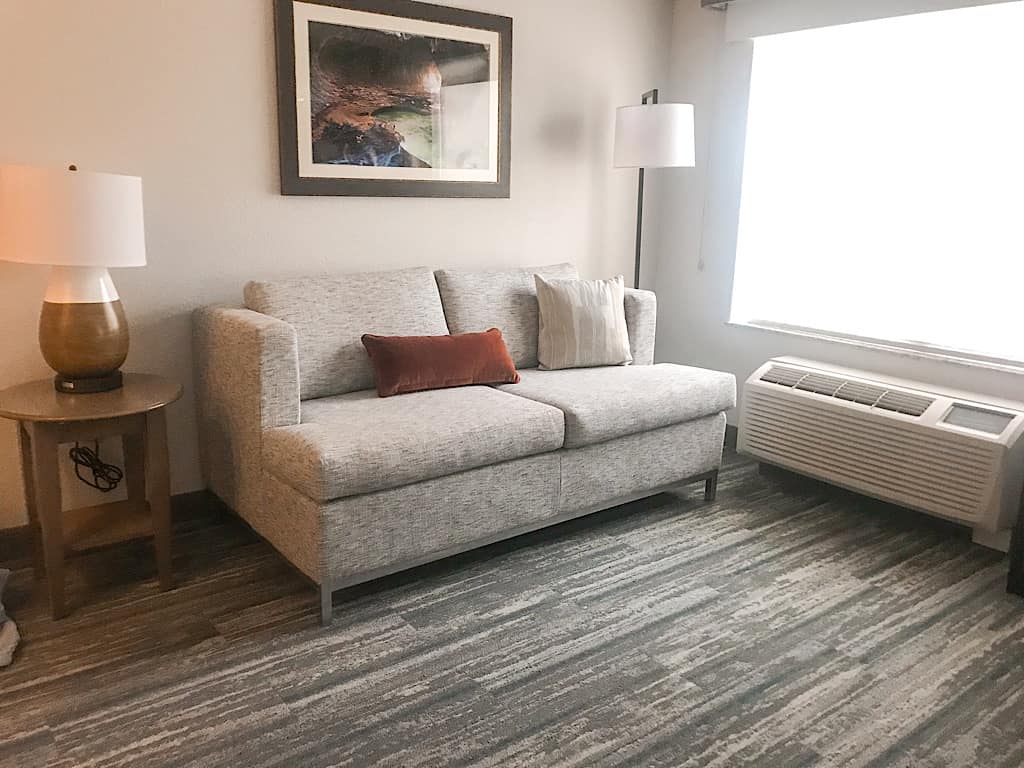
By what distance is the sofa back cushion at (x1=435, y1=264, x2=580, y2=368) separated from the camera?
3.34 meters

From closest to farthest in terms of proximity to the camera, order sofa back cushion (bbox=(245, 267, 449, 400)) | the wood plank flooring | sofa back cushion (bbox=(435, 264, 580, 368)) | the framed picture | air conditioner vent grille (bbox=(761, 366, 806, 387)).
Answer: the wood plank flooring
sofa back cushion (bbox=(245, 267, 449, 400))
the framed picture
sofa back cushion (bbox=(435, 264, 580, 368))
air conditioner vent grille (bbox=(761, 366, 806, 387))

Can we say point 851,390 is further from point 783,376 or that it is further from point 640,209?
point 640,209

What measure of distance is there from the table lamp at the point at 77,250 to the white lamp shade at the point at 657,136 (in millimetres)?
2099

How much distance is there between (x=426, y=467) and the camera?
8.02ft

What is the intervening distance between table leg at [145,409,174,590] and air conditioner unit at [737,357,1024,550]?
7.94ft

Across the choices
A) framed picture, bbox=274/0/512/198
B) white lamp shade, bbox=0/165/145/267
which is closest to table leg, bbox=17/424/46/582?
white lamp shade, bbox=0/165/145/267

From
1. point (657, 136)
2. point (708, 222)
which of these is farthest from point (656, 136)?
point (708, 222)

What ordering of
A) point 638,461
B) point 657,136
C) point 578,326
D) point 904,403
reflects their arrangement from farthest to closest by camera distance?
point 657,136 < point 578,326 < point 904,403 < point 638,461

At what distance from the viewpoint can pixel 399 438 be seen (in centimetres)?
242

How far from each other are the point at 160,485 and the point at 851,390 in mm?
2599

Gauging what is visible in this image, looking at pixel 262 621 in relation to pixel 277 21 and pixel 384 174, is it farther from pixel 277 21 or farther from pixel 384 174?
pixel 277 21

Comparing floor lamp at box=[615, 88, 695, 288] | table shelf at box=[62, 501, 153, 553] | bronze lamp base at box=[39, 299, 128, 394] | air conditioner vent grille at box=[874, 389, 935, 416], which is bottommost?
table shelf at box=[62, 501, 153, 553]

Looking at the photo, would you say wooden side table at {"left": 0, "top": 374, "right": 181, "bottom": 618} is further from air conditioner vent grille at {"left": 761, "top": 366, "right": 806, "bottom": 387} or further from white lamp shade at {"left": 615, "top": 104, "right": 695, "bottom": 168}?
air conditioner vent grille at {"left": 761, "top": 366, "right": 806, "bottom": 387}

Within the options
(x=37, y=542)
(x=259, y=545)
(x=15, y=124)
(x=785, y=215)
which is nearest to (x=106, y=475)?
(x=37, y=542)
